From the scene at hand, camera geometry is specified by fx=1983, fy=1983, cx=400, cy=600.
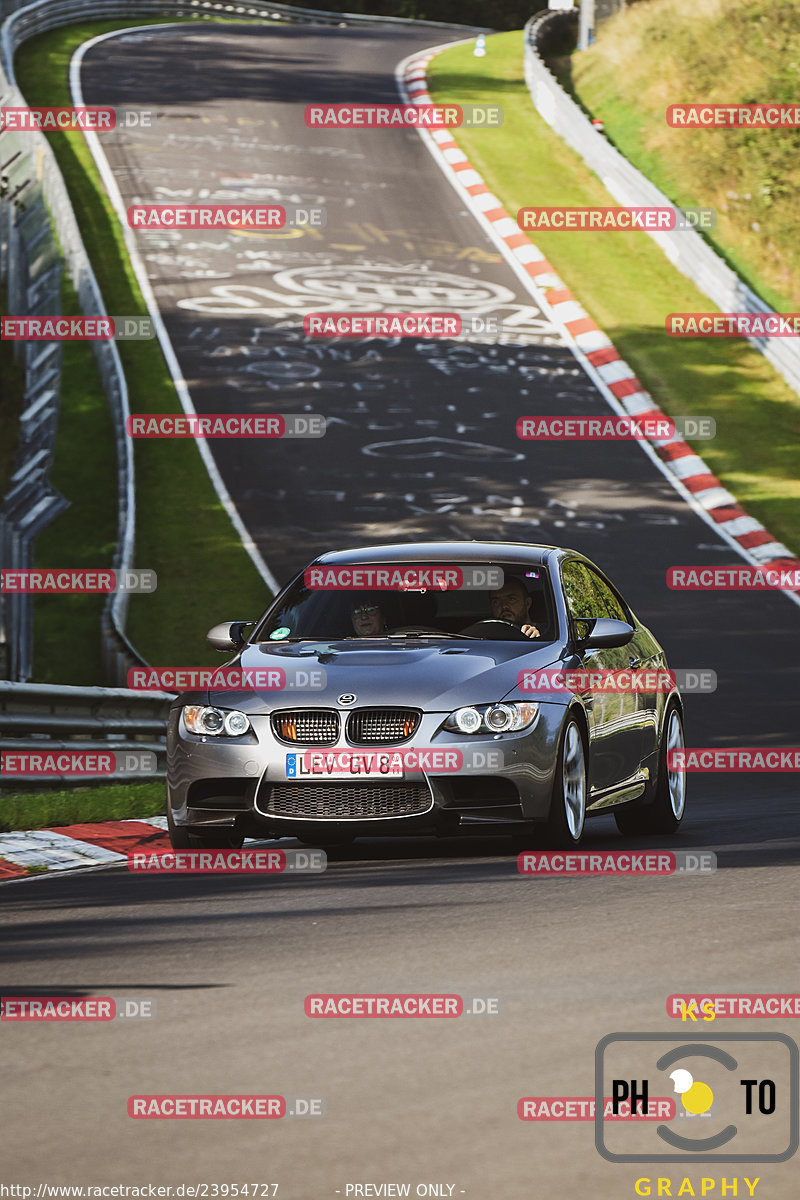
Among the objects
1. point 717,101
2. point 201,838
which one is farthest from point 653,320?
point 201,838

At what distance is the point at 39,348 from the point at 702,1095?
2839 centimetres

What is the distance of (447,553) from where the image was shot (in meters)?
Answer: 11.0

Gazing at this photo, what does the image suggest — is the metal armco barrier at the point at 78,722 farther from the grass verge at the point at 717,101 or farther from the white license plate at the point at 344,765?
the grass verge at the point at 717,101

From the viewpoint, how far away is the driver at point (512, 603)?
10.7m

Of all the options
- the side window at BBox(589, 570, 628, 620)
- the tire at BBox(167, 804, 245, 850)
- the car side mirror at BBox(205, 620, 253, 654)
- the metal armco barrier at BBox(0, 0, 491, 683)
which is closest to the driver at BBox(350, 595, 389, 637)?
the car side mirror at BBox(205, 620, 253, 654)

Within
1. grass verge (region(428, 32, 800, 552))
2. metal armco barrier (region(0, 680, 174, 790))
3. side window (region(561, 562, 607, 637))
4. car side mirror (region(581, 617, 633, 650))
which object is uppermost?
car side mirror (region(581, 617, 633, 650))

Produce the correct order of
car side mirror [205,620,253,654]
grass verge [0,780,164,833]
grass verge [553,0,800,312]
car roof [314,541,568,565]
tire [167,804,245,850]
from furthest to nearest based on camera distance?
1. grass verge [553,0,800,312]
2. grass verge [0,780,164,833]
3. car roof [314,541,568,565]
4. car side mirror [205,620,253,654]
5. tire [167,804,245,850]

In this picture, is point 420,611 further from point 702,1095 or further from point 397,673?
point 702,1095

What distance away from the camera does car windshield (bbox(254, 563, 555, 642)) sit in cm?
1066

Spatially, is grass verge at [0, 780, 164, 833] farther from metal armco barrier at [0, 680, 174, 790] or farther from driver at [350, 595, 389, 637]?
driver at [350, 595, 389, 637]

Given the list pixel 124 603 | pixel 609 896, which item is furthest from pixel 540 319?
pixel 609 896

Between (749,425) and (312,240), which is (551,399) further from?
(312,240)

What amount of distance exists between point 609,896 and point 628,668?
287 cm

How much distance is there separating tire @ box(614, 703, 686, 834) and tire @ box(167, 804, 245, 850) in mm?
2271
